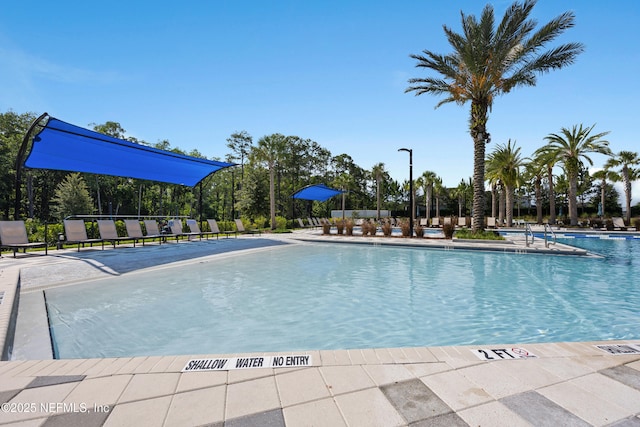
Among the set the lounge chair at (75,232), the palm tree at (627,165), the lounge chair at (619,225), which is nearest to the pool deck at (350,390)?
the lounge chair at (75,232)

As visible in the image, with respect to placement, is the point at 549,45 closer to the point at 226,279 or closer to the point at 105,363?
the point at 226,279

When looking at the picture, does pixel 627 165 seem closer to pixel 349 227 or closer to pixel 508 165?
pixel 508 165

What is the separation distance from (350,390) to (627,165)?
115 ft

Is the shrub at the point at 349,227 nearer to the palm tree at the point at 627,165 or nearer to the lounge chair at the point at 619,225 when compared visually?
the lounge chair at the point at 619,225

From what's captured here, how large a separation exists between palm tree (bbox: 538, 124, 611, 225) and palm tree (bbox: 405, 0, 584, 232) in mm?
12880

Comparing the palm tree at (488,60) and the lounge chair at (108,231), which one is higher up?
the palm tree at (488,60)

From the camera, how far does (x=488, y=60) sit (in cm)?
1342

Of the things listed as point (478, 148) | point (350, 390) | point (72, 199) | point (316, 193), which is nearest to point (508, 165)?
point (478, 148)

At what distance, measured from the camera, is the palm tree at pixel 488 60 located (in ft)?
42.0

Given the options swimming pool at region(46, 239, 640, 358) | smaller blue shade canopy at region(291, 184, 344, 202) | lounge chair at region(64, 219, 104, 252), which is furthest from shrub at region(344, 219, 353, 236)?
lounge chair at region(64, 219, 104, 252)

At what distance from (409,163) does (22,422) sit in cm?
1618

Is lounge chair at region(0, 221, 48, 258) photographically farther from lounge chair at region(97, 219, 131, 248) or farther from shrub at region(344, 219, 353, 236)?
shrub at region(344, 219, 353, 236)

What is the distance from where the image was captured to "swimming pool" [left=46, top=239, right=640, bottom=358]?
12.8 ft

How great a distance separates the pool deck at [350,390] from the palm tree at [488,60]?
13.5 m
